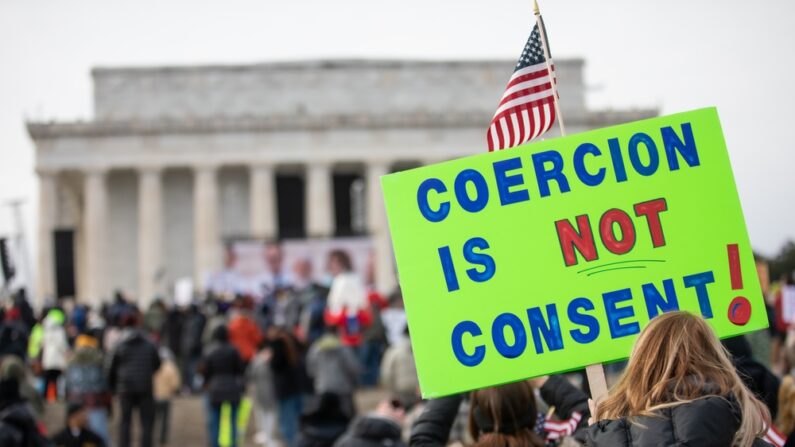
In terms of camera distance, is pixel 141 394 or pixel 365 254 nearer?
pixel 141 394

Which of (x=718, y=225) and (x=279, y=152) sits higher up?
(x=279, y=152)

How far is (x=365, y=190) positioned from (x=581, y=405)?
47.5 meters

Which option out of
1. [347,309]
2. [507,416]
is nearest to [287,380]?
[347,309]

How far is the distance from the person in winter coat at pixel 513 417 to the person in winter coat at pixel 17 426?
377 cm

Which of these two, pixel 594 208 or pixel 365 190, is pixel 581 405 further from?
pixel 365 190

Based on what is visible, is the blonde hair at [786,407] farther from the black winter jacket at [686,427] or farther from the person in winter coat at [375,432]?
the black winter jacket at [686,427]

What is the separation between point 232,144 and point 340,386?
38310 millimetres

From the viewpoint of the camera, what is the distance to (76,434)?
1085cm

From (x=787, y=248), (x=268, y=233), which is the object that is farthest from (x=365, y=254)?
(x=787, y=248)

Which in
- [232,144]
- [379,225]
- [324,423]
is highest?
[232,144]

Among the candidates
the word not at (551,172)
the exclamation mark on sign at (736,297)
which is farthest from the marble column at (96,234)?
the exclamation mark on sign at (736,297)

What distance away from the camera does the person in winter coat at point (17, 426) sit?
7930 mm

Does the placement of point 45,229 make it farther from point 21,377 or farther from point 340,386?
point 21,377

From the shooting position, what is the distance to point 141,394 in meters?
13.6
